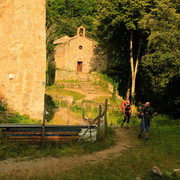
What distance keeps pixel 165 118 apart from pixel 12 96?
11.5 metres

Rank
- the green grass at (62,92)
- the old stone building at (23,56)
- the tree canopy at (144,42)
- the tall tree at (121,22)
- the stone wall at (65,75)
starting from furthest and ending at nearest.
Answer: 1. the stone wall at (65,75)
2. the green grass at (62,92)
3. the tall tree at (121,22)
4. the tree canopy at (144,42)
5. the old stone building at (23,56)

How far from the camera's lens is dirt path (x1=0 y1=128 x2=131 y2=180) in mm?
5332

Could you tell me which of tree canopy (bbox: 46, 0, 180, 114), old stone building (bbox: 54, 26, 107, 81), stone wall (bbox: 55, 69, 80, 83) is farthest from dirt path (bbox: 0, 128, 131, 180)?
old stone building (bbox: 54, 26, 107, 81)

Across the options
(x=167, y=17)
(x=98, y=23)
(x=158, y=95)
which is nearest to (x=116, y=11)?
(x=98, y=23)

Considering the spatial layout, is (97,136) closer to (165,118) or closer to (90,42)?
(165,118)

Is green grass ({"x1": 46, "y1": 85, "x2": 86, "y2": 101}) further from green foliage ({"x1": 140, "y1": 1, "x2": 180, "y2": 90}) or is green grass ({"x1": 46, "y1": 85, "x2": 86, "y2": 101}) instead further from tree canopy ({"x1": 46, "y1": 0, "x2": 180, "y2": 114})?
green foliage ({"x1": 140, "y1": 1, "x2": 180, "y2": 90})

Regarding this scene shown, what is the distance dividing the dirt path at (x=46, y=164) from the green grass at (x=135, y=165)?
30 centimetres

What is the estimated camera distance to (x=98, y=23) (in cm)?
2466

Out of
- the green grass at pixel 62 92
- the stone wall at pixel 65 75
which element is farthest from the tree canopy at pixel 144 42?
the green grass at pixel 62 92

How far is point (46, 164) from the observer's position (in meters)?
5.98

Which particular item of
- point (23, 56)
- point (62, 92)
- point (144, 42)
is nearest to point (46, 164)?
point (23, 56)

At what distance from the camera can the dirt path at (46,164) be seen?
17.5 ft

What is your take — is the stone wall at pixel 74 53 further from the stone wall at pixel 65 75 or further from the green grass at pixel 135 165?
the green grass at pixel 135 165

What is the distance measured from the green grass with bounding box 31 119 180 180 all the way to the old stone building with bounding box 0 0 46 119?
6472 mm
